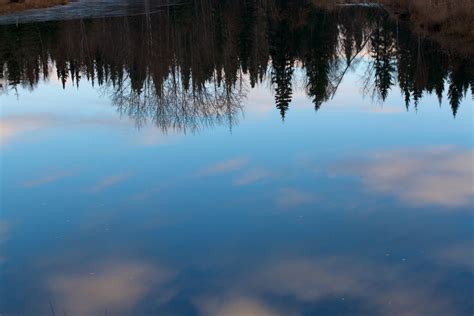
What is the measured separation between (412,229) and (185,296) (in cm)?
576

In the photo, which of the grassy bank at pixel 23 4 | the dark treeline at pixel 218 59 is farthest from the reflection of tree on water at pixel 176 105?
the grassy bank at pixel 23 4

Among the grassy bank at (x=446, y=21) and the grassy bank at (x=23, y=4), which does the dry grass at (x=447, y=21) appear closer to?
the grassy bank at (x=446, y=21)

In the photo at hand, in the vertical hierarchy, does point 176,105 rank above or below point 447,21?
below

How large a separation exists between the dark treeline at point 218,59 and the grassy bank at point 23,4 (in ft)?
30.0

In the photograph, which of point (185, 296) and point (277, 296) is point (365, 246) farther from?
point (185, 296)

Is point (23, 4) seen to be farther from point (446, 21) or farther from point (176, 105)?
point (446, 21)

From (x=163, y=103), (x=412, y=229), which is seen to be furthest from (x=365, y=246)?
(x=163, y=103)

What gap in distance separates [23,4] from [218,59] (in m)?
28.9

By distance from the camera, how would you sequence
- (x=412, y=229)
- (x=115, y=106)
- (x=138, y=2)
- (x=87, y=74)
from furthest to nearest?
(x=138, y=2) → (x=87, y=74) → (x=115, y=106) → (x=412, y=229)

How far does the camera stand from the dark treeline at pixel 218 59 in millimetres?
32719

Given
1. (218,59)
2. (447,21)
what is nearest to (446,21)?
(447,21)

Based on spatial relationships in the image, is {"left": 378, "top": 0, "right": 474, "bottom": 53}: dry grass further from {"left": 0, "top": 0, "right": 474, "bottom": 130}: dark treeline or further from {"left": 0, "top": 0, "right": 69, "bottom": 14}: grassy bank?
{"left": 0, "top": 0, "right": 69, "bottom": 14}: grassy bank

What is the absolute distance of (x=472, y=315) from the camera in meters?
10.5

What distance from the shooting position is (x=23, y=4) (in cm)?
6669
